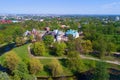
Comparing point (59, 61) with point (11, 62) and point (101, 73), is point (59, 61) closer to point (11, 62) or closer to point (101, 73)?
point (11, 62)

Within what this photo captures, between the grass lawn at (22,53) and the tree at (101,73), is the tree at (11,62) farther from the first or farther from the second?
the tree at (101,73)

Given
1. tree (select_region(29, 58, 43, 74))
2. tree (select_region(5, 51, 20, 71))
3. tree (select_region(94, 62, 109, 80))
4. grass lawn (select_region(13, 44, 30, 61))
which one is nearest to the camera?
tree (select_region(94, 62, 109, 80))

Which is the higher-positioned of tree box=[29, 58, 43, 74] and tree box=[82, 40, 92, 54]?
tree box=[82, 40, 92, 54]

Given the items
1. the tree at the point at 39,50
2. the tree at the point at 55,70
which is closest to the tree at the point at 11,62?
the tree at the point at 55,70

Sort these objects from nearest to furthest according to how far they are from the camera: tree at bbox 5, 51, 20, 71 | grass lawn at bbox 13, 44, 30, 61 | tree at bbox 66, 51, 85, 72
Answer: tree at bbox 5, 51, 20, 71, tree at bbox 66, 51, 85, 72, grass lawn at bbox 13, 44, 30, 61

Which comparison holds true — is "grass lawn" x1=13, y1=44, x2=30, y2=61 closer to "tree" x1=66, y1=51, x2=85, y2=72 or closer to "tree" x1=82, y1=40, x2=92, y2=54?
"tree" x1=66, y1=51, x2=85, y2=72

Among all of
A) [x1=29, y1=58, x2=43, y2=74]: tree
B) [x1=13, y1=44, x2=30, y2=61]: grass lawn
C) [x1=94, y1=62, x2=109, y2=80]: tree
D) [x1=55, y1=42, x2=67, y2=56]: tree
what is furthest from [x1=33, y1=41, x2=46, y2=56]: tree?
[x1=94, y1=62, x2=109, y2=80]: tree

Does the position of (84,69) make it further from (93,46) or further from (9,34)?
(9,34)

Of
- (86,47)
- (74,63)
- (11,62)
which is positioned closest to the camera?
(11,62)

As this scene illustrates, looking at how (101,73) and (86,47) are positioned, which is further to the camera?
(86,47)

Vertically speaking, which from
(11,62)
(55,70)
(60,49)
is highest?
(60,49)

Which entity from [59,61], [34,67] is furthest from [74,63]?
[34,67]
